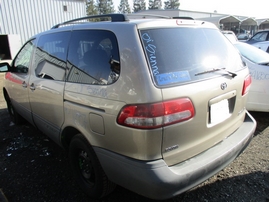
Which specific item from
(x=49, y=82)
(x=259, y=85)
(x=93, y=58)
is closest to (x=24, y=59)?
(x=49, y=82)

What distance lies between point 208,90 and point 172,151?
0.62m

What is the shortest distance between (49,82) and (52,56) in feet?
1.13

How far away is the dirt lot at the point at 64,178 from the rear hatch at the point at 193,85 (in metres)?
0.68

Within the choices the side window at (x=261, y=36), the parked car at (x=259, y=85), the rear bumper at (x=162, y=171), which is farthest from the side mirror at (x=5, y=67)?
the side window at (x=261, y=36)

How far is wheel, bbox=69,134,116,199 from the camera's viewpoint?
218 centimetres

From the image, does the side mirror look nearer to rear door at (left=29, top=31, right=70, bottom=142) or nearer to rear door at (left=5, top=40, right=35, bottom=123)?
rear door at (left=5, top=40, right=35, bottom=123)

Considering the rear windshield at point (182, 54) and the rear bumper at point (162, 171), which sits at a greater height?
the rear windshield at point (182, 54)

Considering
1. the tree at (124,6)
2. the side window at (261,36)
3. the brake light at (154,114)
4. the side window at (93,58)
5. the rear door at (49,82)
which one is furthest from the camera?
the tree at (124,6)

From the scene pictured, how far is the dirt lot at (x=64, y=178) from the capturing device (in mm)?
2414

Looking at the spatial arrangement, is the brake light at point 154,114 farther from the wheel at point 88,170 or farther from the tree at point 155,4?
the tree at point 155,4

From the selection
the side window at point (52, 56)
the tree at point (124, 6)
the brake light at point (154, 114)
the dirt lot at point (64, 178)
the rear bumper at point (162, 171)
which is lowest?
the dirt lot at point (64, 178)

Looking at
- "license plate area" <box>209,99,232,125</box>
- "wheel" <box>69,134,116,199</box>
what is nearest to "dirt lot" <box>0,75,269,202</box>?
"wheel" <box>69,134,116,199</box>

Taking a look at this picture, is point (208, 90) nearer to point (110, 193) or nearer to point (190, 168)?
point (190, 168)

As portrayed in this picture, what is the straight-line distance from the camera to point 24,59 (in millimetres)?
3607
